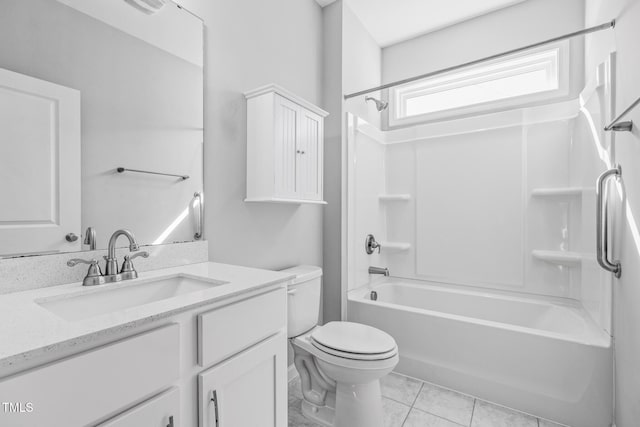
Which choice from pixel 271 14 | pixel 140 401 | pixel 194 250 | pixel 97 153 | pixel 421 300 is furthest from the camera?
pixel 421 300

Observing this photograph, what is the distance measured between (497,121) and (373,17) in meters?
1.35

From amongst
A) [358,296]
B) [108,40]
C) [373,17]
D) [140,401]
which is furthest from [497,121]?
[140,401]

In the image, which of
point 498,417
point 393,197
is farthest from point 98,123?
point 498,417

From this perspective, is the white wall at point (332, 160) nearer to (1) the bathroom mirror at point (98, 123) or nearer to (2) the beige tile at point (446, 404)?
(2) the beige tile at point (446, 404)

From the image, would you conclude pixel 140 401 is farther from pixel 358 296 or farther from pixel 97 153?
pixel 358 296

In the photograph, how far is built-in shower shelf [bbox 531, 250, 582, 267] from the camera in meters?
2.09

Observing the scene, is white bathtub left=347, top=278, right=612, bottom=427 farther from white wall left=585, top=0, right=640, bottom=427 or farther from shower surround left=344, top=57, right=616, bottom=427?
white wall left=585, top=0, right=640, bottom=427

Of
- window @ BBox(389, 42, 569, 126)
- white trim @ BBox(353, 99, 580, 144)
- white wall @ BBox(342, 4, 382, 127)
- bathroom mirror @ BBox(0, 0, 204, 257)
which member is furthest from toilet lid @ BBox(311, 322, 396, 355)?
window @ BBox(389, 42, 569, 126)

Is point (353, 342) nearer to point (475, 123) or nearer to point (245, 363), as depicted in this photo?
point (245, 363)

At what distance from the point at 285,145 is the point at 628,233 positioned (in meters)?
1.65

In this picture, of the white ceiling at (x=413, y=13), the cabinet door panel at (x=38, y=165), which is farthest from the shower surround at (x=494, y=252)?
the cabinet door panel at (x=38, y=165)

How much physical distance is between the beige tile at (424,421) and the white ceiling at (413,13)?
2877 millimetres

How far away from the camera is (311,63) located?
2355mm

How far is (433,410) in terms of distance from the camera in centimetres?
173
